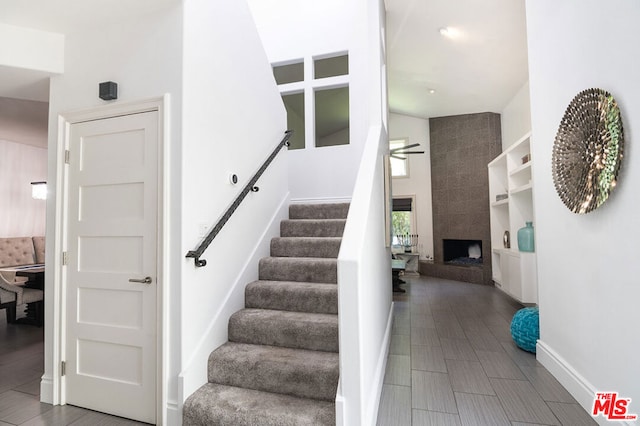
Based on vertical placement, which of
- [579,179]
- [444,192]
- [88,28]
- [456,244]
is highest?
[88,28]

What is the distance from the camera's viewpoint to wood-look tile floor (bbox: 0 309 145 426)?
6.84ft

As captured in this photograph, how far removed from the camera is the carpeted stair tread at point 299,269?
A: 2.75 metres

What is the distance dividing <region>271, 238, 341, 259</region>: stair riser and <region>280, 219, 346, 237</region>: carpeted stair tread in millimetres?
286

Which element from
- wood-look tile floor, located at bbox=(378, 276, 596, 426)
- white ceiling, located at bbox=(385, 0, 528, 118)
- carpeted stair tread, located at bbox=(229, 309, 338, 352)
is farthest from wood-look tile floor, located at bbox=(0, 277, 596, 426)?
white ceiling, located at bbox=(385, 0, 528, 118)

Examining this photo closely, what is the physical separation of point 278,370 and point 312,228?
5.52 ft

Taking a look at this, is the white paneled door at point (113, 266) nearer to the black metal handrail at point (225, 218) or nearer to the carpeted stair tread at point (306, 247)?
the black metal handrail at point (225, 218)

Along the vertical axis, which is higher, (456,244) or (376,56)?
(376,56)

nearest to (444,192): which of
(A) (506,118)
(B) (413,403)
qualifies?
(A) (506,118)

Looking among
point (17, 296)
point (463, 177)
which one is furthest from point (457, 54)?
point (17, 296)

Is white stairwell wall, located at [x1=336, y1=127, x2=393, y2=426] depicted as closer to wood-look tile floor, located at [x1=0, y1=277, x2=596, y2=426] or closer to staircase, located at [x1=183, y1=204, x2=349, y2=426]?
staircase, located at [x1=183, y1=204, x2=349, y2=426]

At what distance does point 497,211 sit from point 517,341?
11.7ft

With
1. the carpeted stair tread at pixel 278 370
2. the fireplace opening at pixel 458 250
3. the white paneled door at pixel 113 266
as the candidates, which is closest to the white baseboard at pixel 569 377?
the carpeted stair tread at pixel 278 370

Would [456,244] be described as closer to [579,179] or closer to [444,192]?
[444,192]

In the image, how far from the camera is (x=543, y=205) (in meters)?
2.68
